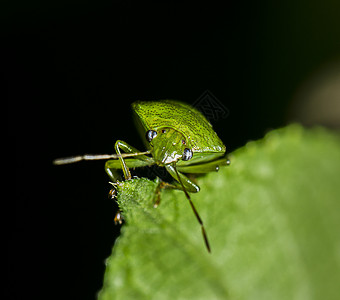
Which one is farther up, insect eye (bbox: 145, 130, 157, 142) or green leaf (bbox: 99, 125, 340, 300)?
insect eye (bbox: 145, 130, 157, 142)

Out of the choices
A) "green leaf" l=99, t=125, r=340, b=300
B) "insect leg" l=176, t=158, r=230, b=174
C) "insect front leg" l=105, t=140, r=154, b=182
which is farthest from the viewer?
"insect leg" l=176, t=158, r=230, b=174

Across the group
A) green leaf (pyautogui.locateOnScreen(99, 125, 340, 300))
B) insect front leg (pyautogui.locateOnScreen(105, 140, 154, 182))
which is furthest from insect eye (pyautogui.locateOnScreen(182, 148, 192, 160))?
green leaf (pyautogui.locateOnScreen(99, 125, 340, 300))

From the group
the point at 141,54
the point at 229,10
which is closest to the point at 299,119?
the point at 229,10

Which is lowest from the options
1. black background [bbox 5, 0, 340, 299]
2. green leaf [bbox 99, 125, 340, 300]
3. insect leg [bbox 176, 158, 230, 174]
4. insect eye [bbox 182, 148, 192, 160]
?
green leaf [bbox 99, 125, 340, 300]

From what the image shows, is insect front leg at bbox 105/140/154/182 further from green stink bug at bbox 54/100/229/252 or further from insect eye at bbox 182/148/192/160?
insect eye at bbox 182/148/192/160

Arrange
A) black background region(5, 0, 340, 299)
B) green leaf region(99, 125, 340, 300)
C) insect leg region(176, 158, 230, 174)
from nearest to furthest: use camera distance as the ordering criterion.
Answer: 1. green leaf region(99, 125, 340, 300)
2. insect leg region(176, 158, 230, 174)
3. black background region(5, 0, 340, 299)

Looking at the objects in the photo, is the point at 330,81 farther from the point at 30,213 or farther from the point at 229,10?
the point at 30,213

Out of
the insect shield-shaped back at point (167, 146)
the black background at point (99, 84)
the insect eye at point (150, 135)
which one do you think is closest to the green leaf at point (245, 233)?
the insect shield-shaped back at point (167, 146)

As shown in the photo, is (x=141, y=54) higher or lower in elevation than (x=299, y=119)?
higher
